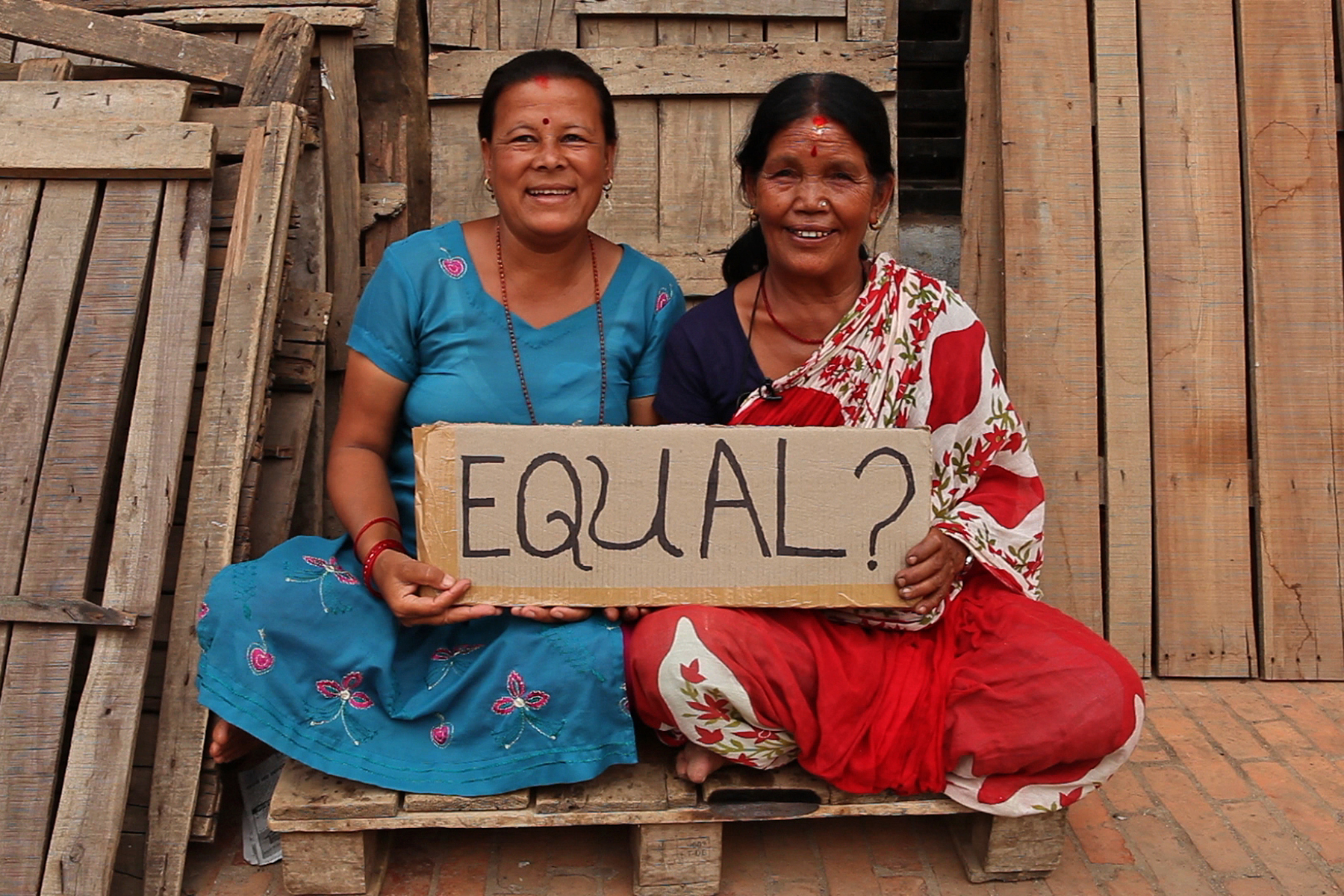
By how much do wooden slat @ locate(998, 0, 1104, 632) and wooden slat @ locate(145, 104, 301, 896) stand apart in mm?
2128

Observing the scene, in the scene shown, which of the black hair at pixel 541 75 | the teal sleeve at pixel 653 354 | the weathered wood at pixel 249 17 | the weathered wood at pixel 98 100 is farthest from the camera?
the weathered wood at pixel 249 17

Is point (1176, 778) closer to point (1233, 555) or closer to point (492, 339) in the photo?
point (1233, 555)

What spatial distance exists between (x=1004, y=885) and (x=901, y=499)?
883mm

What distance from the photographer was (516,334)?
268 cm

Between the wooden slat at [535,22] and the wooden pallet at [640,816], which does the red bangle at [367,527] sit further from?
the wooden slat at [535,22]

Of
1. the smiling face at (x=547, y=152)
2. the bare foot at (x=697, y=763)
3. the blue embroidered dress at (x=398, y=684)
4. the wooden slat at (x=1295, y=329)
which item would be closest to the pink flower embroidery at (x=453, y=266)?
the smiling face at (x=547, y=152)

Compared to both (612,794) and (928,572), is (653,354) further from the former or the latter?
(612,794)

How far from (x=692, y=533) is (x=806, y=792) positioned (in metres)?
0.61

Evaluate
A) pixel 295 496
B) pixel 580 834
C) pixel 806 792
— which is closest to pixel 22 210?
pixel 295 496

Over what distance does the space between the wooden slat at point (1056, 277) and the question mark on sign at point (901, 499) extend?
4.15 feet

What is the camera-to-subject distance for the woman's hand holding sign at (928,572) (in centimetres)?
232

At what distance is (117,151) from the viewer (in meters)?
2.87

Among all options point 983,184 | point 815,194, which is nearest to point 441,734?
point 815,194

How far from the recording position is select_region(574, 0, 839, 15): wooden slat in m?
3.54
